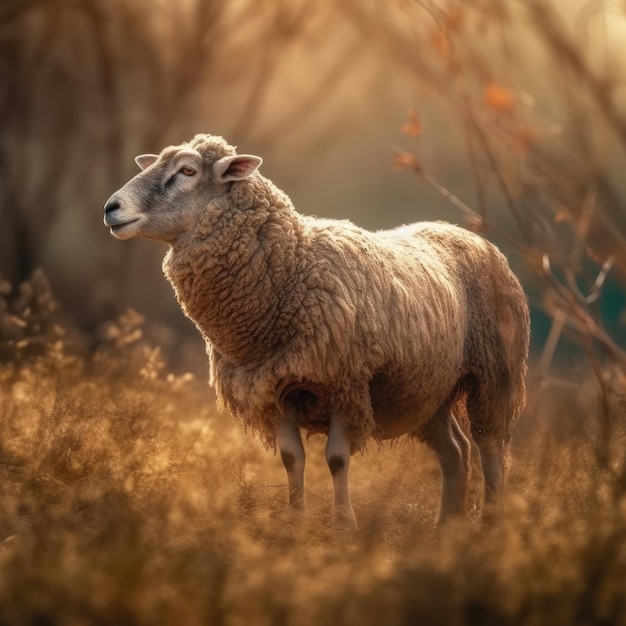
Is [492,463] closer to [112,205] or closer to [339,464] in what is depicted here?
[339,464]

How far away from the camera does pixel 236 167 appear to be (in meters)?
5.10

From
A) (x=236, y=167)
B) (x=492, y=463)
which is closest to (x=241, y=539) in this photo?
(x=236, y=167)

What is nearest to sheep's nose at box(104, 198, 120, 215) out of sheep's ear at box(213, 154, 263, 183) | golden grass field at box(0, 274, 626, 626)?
sheep's ear at box(213, 154, 263, 183)

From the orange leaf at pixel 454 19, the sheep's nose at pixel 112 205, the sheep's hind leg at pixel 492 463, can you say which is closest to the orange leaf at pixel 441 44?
the orange leaf at pixel 454 19

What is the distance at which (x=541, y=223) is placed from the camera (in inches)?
126

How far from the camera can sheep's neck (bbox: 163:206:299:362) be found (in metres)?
4.95

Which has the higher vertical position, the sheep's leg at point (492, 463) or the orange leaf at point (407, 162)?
the orange leaf at point (407, 162)

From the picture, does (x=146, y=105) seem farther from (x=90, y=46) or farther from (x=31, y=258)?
(x=31, y=258)

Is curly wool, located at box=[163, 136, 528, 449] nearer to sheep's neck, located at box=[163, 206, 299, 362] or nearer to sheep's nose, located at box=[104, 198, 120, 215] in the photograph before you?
sheep's neck, located at box=[163, 206, 299, 362]

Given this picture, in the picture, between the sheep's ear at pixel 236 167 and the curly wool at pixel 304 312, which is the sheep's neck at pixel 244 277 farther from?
the sheep's ear at pixel 236 167

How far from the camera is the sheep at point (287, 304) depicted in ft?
16.0

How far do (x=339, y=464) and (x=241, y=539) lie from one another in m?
1.60

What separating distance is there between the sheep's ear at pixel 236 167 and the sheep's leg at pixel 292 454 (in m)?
1.19

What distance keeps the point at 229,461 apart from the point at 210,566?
93.6 inches
